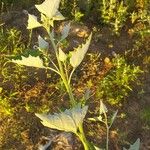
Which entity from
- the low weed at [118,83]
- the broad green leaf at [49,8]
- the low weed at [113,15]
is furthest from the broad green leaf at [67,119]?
the low weed at [113,15]

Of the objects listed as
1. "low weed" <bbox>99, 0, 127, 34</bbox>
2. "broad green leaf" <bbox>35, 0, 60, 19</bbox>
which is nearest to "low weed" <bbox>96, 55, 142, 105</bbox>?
"low weed" <bbox>99, 0, 127, 34</bbox>

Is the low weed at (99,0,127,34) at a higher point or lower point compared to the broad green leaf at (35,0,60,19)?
lower

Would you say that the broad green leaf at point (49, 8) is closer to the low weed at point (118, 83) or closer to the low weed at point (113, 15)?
the low weed at point (118, 83)

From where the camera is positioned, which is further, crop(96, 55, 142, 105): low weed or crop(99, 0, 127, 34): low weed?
crop(99, 0, 127, 34): low weed

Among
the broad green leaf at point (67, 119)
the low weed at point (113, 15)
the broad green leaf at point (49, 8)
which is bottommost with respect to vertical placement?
the low weed at point (113, 15)

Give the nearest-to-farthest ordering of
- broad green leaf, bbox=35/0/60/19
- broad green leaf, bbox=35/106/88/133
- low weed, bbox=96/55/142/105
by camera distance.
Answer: broad green leaf, bbox=35/106/88/133 → broad green leaf, bbox=35/0/60/19 → low weed, bbox=96/55/142/105

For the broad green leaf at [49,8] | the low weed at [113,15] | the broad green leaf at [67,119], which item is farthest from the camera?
the low weed at [113,15]

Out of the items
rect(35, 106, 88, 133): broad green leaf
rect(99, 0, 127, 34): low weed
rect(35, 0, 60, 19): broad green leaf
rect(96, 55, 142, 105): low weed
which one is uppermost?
rect(35, 0, 60, 19): broad green leaf

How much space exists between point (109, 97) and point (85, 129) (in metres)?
0.48

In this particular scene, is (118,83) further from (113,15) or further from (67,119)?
(67,119)

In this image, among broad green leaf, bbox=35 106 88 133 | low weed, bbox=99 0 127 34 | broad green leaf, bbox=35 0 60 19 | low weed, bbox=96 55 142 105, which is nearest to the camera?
broad green leaf, bbox=35 106 88 133

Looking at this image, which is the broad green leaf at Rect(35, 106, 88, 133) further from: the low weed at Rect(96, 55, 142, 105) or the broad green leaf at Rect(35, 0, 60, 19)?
the low weed at Rect(96, 55, 142, 105)

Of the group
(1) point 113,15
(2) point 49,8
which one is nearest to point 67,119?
(2) point 49,8

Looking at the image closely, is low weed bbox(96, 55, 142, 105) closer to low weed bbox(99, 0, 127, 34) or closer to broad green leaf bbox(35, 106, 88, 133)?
low weed bbox(99, 0, 127, 34)
